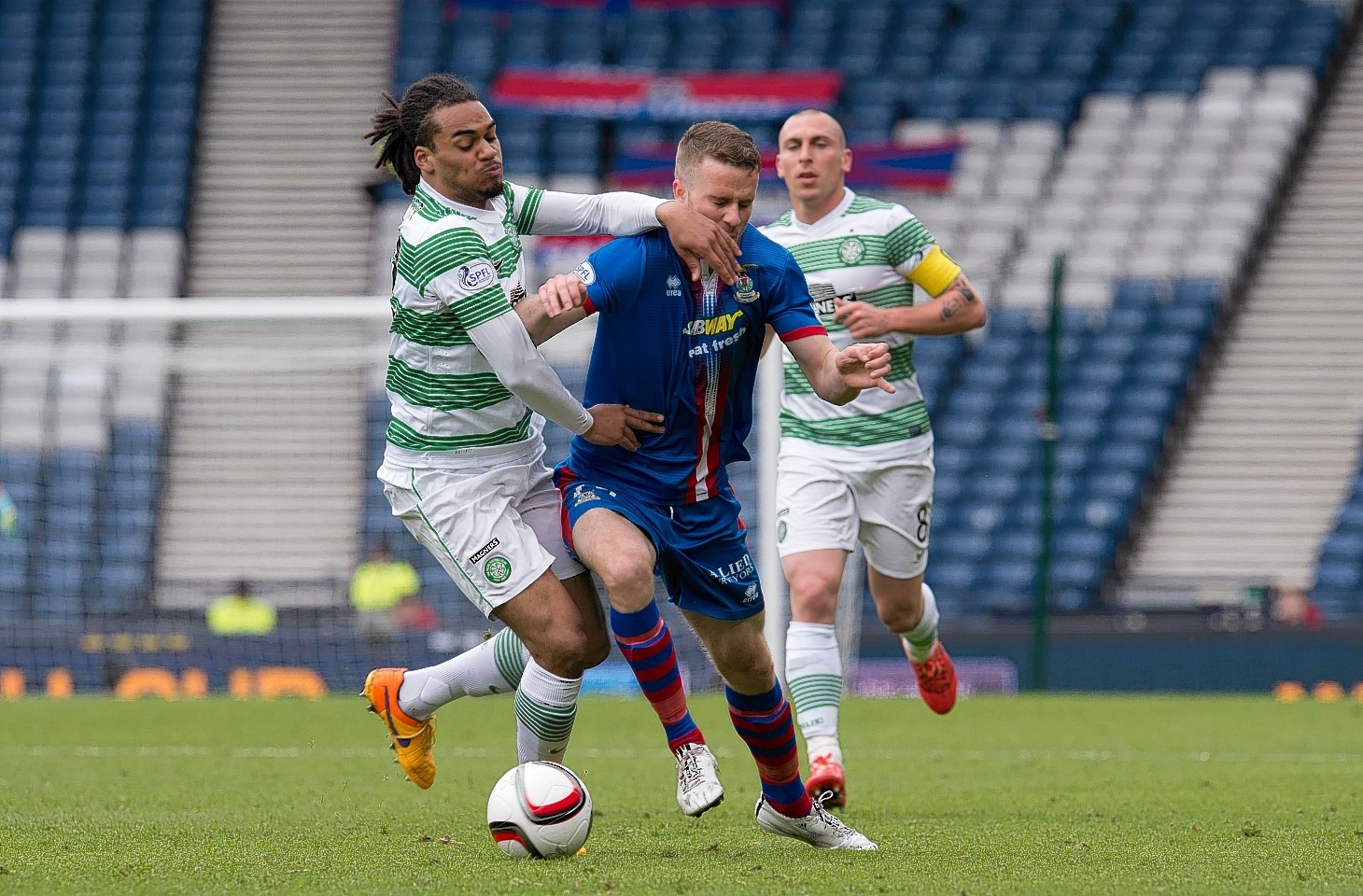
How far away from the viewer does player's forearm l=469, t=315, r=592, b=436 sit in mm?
4957

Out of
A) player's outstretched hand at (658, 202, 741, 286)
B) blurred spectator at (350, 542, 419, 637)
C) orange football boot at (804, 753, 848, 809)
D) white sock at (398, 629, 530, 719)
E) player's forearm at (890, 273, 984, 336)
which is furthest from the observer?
blurred spectator at (350, 542, 419, 637)

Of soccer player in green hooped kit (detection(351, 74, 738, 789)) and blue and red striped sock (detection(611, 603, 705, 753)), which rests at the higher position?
soccer player in green hooped kit (detection(351, 74, 738, 789))

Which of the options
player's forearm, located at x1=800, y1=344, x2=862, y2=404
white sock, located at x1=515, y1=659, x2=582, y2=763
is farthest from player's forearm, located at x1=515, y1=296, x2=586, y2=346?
white sock, located at x1=515, y1=659, x2=582, y2=763

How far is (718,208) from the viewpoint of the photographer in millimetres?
5254

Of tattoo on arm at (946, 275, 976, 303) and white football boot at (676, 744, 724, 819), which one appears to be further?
tattoo on arm at (946, 275, 976, 303)

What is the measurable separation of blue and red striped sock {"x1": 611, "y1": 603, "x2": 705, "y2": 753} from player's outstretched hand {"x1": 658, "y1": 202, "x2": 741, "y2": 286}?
98 centimetres

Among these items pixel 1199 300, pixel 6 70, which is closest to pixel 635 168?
pixel 1199 300

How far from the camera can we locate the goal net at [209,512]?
43.2 feet

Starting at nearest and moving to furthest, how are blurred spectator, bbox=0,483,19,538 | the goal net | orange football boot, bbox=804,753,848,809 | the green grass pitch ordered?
the green grass pitch → orange football boot, bbox=804,753,848,809 → the goal net → blurred spectator, bbox=0,483,19,538

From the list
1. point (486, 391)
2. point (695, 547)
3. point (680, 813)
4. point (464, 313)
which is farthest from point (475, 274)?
point (680, 813)

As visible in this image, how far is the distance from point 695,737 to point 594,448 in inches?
35.0

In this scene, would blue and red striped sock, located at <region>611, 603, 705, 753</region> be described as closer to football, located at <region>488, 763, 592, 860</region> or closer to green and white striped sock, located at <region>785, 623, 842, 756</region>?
football, located at <region>488, 763, 592, 860</region>

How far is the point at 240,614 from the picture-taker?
536 inches

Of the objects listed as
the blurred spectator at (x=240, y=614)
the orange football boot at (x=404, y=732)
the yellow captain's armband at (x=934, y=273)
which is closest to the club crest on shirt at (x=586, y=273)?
the orange football boot at (x=404, y=732)
